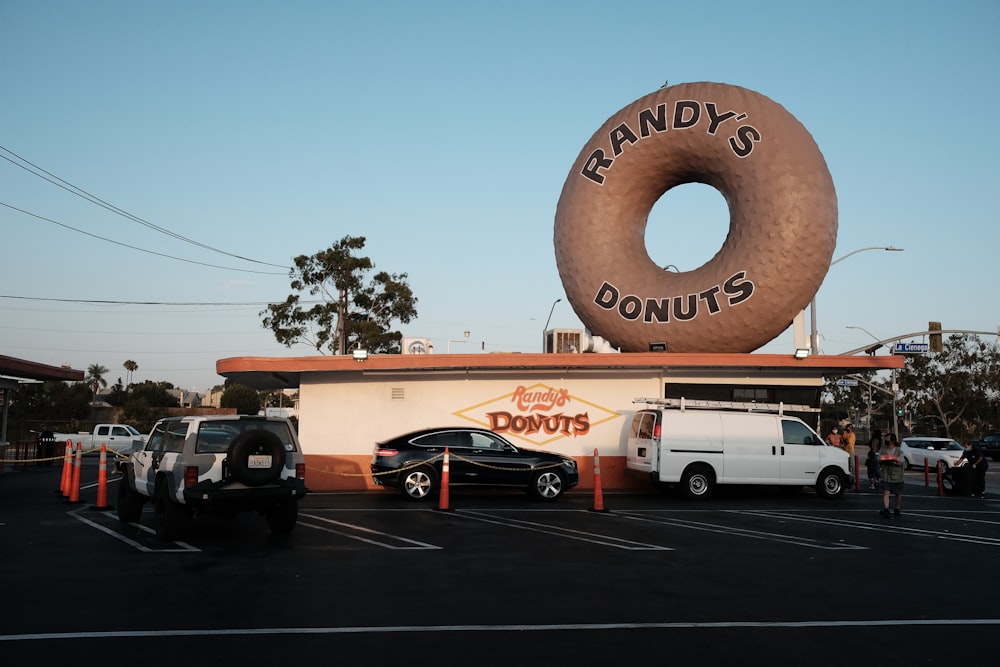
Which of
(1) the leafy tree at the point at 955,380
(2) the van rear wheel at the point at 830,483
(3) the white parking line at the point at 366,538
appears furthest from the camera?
(1) the leafy tree at the point at 955,380

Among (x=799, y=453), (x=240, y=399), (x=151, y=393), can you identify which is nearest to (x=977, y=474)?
(x=799, y=453)

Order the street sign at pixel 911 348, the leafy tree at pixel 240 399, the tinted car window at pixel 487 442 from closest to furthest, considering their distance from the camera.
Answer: the tinted car window at pixel 487 442 < the street sign at pixel 911 348 < the leafy tree at pixel 240 399

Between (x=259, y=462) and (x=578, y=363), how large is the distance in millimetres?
10198

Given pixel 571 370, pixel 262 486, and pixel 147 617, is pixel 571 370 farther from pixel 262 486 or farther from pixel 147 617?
pixel 147 617

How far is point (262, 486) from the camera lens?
12414 millimetres

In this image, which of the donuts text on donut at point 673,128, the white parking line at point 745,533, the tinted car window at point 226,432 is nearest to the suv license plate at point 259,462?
the tinted car window at point 226,432

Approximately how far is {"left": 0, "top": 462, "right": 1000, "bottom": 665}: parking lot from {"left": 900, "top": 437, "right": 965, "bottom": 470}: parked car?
931 inches

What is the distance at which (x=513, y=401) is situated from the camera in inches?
880

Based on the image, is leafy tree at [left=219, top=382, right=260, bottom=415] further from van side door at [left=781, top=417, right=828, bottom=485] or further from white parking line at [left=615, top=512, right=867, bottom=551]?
white parking line at [left=615, top=512, right=867, bottom=551]

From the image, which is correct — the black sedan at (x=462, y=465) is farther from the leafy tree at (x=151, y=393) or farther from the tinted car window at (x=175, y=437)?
the leafy tree at (x=151, y=393)

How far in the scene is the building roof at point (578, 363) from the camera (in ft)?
68.0

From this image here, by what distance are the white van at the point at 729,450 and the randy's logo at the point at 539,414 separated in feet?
6.61

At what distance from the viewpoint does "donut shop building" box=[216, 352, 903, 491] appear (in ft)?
72.2

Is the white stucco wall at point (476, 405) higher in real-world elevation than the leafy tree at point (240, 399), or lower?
lower
